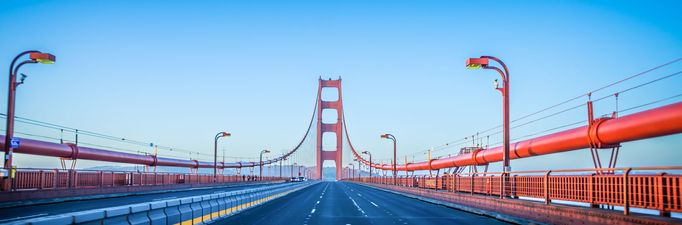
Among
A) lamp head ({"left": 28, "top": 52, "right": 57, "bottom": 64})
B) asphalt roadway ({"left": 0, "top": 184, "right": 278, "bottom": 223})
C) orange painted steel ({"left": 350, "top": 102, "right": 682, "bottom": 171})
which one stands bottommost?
asphalt roadway ({"left": 0, "top": 184, "right": 278, "bottom": 223})

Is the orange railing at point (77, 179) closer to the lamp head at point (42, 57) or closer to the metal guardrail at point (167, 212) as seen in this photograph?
the lamp head at point (42, 57)

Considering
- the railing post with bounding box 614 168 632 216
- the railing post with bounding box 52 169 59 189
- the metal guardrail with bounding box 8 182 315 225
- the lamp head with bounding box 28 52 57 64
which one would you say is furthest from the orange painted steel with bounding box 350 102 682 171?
the railing post with bounding box 52 169 59 189

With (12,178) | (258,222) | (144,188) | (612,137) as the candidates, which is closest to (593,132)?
(612,137)

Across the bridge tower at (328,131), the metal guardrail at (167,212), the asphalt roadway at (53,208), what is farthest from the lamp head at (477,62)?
the bridge tower at (328,131)

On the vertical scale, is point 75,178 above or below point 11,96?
below

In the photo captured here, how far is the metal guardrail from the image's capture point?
8.47 metres

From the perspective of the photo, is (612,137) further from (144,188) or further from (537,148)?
(144,188)

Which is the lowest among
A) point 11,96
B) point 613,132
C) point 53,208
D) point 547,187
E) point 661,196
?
point 53,208

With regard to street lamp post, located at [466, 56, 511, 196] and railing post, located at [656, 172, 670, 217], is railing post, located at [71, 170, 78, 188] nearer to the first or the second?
street lamp post, located at [466, 56, 511, 196]

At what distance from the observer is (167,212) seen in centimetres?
1351

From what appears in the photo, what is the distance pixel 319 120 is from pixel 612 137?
123 meters

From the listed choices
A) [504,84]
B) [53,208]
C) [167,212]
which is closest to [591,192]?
[504,84]

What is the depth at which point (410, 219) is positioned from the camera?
19562mm

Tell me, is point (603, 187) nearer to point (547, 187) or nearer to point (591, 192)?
point (591, 192)
